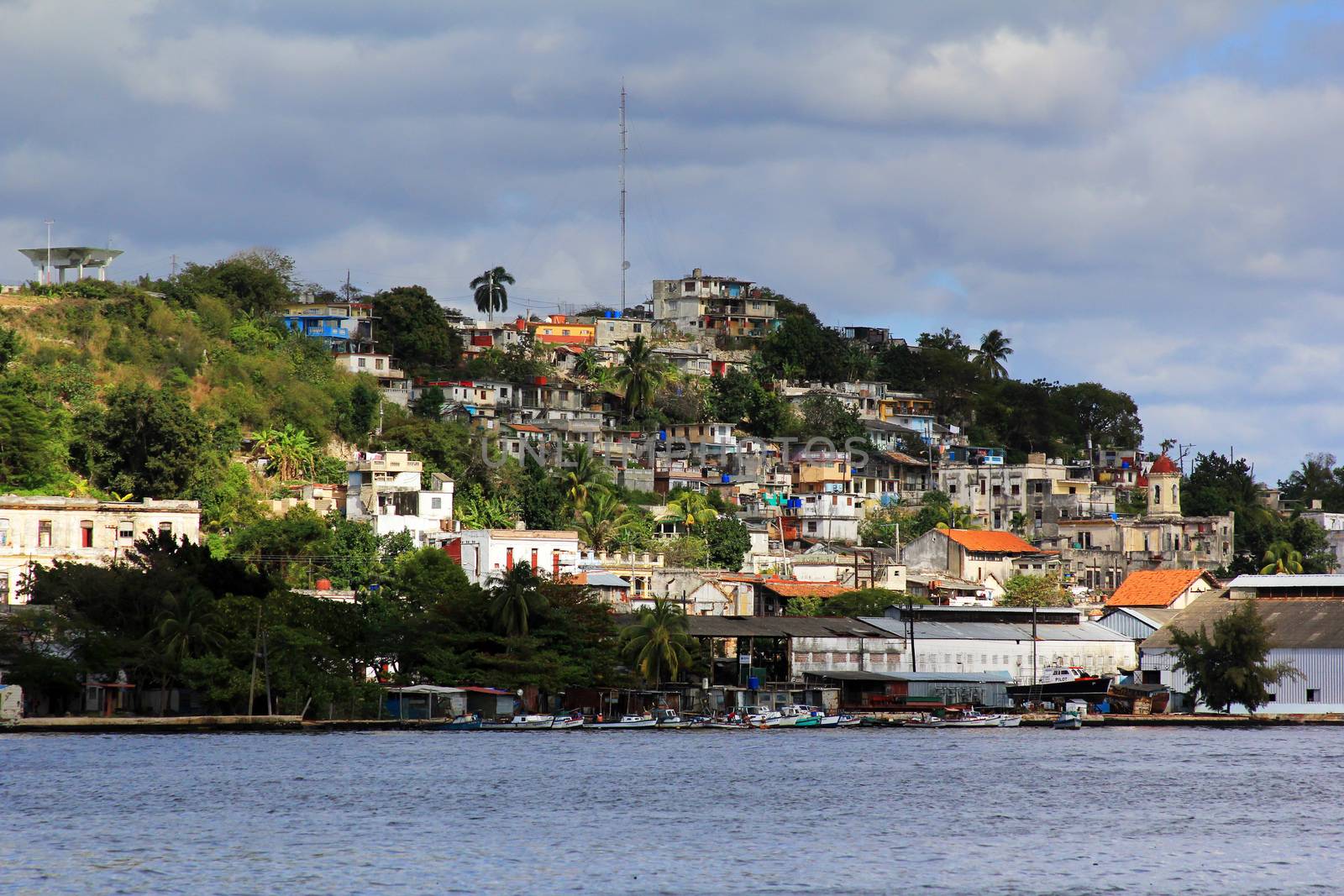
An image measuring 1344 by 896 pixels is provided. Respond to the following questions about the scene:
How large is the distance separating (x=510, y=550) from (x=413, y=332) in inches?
1753

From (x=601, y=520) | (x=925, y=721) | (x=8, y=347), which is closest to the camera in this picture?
(x=925, y=721)

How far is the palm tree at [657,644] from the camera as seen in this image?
286 feet

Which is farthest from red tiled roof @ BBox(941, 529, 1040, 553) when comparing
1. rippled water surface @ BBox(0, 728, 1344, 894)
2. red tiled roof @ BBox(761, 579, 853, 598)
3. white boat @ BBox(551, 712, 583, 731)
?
white boat @ BBox(551, 712, 583, 731)

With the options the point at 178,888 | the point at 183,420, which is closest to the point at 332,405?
the point at 183,420

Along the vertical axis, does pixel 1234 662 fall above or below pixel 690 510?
below

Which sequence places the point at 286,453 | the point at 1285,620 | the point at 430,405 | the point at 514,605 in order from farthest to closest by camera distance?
the point at 430,405 < the point at 286,453 < the point at 1285,620 < the point at 514,605

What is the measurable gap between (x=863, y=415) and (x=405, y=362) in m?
39.3

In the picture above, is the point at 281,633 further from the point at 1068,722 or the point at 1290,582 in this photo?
the point at 1290,582

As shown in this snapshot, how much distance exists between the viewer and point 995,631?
102438mm

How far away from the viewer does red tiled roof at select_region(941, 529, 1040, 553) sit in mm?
125812

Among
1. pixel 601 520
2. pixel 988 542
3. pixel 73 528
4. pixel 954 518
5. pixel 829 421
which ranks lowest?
pixel 73 528

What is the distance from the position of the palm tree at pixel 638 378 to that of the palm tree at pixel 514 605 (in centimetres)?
6468

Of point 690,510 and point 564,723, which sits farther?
point 690,510

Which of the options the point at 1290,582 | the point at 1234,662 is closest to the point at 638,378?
the point at 1290,582
